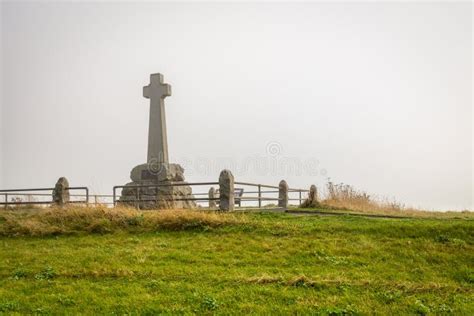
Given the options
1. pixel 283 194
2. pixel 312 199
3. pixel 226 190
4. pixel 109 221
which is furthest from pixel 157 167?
pixel 109 221

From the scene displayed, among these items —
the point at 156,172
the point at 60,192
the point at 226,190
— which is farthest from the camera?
the point at 156,172

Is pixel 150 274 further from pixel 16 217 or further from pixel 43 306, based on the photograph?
pixel 16 217

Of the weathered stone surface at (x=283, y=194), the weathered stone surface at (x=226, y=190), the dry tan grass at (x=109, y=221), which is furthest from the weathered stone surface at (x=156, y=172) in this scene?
the dry tan grass at (x=109, y=221)

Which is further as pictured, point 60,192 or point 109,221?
point 60,192

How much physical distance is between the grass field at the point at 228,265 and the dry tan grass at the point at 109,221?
0.04 metres

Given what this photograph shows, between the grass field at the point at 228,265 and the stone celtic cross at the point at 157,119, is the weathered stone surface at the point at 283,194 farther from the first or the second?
the grass field at the point at 228,265

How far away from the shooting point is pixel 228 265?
10.9 m

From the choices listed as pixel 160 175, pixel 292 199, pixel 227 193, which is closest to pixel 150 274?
pixel 227 193

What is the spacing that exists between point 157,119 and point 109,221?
414 inches

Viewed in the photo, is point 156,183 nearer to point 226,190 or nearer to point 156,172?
point 156,172

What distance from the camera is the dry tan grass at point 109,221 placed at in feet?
49.4

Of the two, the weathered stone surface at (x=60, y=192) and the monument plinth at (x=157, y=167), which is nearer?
the weathered stone surface at (x=60, y=192)

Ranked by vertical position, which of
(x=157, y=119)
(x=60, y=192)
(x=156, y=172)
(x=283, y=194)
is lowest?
(x=283, y=194)

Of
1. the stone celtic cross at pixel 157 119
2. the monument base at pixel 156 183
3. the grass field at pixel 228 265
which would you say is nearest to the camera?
the grass field at pixel 228 265
